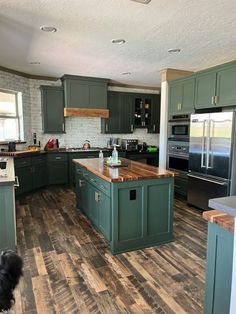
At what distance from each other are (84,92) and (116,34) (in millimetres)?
2689

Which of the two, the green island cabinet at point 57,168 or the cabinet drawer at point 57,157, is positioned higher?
the cabinet drawer at point 57,157

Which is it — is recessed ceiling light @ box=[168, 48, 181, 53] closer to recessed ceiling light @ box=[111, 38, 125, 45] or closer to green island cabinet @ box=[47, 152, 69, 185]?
recessed ceiling light @ box=[111, 38, 125, 45]

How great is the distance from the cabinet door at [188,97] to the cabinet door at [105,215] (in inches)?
104

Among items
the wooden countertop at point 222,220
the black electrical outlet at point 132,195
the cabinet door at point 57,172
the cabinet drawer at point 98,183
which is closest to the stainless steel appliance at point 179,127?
the cabinet drawer at point 98,183

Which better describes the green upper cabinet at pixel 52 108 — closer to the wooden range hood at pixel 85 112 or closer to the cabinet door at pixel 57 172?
the wooden range hood at pixel 85 112

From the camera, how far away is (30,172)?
16.2ft

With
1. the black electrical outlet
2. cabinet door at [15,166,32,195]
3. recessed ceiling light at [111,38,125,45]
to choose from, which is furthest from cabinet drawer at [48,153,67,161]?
the black electrical outlet

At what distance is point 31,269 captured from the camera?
235cm

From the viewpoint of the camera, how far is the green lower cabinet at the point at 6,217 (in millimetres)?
2410

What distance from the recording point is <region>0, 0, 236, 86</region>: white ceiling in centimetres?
238

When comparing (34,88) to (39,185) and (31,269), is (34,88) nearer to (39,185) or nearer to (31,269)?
(39,185)

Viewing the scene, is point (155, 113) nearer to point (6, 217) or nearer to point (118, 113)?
point (118, 113)

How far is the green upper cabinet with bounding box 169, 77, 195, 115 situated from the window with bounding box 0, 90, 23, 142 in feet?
11.2

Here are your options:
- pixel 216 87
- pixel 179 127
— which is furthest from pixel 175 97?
pixel 216 87
